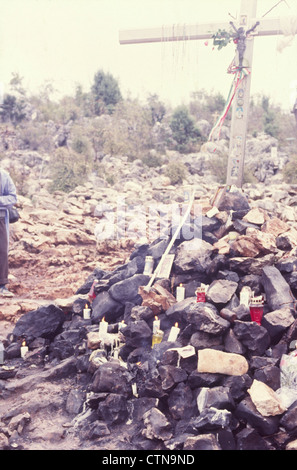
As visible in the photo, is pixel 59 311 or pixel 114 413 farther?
pixel 59 311

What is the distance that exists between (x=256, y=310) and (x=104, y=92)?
23381 mm

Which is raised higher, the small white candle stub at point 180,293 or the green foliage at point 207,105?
the green foliage at point 207,105

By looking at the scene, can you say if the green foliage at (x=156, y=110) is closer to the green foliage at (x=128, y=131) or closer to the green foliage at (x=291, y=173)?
the green foliage at (x=128, y=131)

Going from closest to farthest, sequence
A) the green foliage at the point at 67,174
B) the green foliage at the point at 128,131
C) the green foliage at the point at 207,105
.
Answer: the green foliage at the point at 67,174, the green foliage at the point at 128,131, the green foliage at the point at 207,105

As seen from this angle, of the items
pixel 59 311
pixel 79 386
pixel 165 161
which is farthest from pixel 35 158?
pixel 79 386

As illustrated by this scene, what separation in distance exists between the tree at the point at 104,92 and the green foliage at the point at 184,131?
15.4 ft

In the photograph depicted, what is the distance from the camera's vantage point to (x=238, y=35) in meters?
5.46

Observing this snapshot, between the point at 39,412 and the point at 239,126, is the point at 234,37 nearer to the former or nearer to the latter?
the point at 239,126

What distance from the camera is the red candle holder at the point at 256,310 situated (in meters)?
3.73

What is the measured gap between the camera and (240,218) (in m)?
5.14

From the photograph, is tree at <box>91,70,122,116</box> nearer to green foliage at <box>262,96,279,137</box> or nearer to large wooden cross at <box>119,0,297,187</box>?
→ green foliage at <box>262,96,279,137</box>

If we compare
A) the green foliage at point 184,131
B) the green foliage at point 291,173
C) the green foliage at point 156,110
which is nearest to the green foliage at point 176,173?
the green foliage at point 291,173
